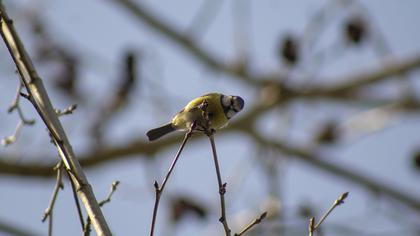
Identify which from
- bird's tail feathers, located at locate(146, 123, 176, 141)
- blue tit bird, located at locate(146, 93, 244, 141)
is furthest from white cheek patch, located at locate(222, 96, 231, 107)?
bird's tail feathers, located at locate(146, 123, 176, 141)

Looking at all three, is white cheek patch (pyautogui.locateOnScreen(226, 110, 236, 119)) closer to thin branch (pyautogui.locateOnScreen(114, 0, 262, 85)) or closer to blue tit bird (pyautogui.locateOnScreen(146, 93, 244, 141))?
blue tit bird (pyautogui.locateOnScreen(146, 93, 244, 141))

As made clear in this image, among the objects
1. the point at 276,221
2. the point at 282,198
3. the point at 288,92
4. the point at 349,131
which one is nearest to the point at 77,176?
the point at 276,221

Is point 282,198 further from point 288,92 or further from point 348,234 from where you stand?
point 288,92

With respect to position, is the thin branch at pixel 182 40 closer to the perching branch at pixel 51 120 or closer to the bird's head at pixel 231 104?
the bird's head at pixel 231 104

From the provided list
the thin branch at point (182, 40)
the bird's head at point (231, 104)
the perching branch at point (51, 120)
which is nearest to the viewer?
the perching branch at point (51, 120)

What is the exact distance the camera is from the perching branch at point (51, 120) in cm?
181

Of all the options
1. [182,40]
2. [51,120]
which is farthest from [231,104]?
[182,40]

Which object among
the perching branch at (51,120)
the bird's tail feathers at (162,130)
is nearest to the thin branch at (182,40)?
the bird's tail feathers at (162,130)

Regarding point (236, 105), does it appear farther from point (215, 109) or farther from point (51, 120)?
point (51, 120)

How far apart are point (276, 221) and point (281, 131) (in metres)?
1.69

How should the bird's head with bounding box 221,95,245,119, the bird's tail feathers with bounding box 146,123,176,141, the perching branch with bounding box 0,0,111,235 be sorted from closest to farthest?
the perching branch with bounding box 0,0,111,235, the bird's head with bounding box 221,95,245,119, the bird's tail feathers with bounding box 146,123,176,141

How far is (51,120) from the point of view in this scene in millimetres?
1936

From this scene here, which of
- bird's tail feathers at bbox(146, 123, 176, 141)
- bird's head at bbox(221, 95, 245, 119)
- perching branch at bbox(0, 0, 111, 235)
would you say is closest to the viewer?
perching branch at bbox(0, 0, 111, 235)

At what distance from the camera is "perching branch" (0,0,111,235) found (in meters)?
1.81
